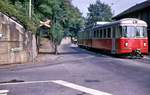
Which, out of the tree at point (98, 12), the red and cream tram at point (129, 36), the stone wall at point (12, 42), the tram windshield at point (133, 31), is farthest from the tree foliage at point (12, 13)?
the tree at point (98, 12)

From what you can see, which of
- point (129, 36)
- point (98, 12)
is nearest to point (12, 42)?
point (129, 36)

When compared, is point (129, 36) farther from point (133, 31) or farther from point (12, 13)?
point (12, 13)

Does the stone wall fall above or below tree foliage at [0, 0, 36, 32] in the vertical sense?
below

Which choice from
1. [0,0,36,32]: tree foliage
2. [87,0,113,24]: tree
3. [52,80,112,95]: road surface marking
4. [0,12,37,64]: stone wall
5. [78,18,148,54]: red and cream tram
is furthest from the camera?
[87,0,113,24]: tree

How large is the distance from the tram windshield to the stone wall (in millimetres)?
7588

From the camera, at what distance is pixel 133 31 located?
3366 centimetres

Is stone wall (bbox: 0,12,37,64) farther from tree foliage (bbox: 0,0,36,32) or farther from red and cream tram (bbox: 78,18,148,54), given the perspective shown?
red and cream tram (bbox: 78,18,148,54)

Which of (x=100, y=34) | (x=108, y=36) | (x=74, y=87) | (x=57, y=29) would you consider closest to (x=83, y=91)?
(x=74, y=87)

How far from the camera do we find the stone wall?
90.1ft

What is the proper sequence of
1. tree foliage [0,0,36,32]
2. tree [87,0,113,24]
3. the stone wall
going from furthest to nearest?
tree [87,0,113,24]
tree foliage [0,0,36,32]
the stone wall

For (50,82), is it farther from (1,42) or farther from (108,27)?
(108,27)

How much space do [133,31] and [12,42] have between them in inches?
391

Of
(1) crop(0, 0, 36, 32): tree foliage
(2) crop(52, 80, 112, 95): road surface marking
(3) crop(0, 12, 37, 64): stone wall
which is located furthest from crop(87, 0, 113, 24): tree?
(2) crop(52, 80, 112, 95): road surface marking

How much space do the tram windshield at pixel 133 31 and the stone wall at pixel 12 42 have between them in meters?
7.59
